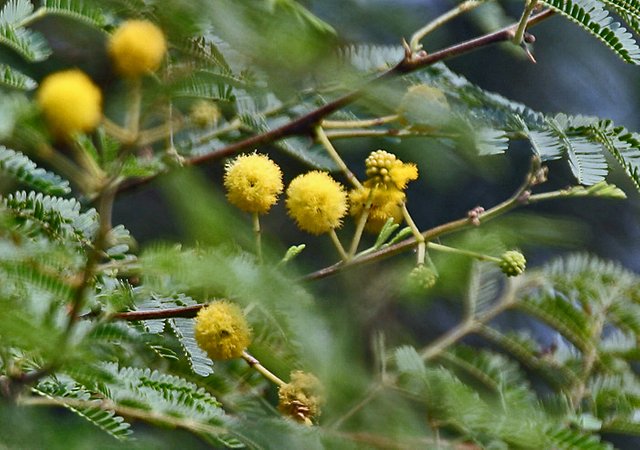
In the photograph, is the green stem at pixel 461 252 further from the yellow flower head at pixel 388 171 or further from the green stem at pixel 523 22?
the green stem at pixel 523 22

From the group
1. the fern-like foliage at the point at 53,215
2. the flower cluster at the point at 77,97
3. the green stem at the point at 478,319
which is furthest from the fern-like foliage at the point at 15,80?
the green stem at the point at 478,319

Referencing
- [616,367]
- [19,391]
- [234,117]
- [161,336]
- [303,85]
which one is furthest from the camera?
[616,367]

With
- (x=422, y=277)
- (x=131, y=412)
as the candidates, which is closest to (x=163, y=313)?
(x=131, y=412)

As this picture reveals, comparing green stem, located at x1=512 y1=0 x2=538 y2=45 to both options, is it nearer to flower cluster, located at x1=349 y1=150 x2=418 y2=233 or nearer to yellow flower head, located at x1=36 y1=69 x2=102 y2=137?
flower cluster, located at x1=349 y1=150 x2=418 y2=233

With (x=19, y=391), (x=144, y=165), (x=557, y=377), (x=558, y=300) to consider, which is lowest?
(x=557, y=377)

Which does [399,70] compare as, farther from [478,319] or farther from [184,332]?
[478,319]

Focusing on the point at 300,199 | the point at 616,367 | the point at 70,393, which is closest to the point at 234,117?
the point at 300,199

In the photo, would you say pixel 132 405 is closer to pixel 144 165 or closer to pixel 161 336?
pixel 161 336
